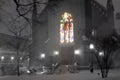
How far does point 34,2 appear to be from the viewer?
52.5 ft

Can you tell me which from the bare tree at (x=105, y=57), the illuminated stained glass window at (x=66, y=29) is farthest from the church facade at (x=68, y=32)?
the bare tree at (x=105, y=57)

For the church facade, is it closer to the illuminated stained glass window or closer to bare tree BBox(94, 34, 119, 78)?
the illuminated stained glass window

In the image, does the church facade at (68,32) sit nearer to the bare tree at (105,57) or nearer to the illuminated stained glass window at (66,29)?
the illuminated stained glass window at (66,29)

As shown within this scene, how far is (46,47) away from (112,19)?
29682mm

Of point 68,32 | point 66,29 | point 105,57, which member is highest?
point 66,29

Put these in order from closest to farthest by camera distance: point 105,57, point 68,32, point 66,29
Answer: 1. point 105,57
2. point 68,32
3. point 66,29

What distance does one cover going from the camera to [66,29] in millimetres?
58562

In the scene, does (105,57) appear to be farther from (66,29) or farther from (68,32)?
(66,29)

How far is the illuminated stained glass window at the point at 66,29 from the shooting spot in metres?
58.2

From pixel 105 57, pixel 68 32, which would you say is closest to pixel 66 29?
pixel 68 32

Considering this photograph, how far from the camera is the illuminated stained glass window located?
5819 cm

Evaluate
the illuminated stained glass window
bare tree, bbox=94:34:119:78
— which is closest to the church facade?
the illuminated stained glass window

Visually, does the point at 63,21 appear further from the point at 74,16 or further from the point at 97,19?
the point at 97,19

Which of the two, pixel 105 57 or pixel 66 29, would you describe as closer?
pixel 105 57
